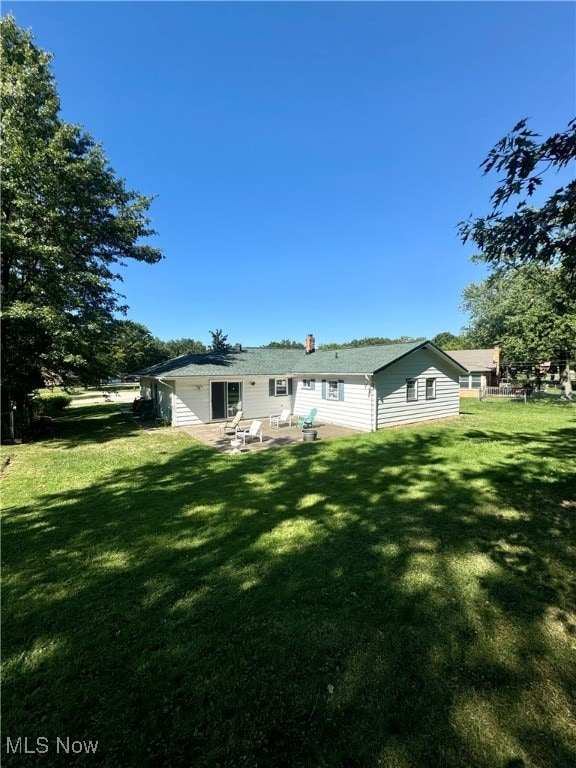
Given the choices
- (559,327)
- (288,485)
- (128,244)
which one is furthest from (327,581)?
(559,327)

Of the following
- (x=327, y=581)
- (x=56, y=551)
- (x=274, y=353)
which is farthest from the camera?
(x=274, y=353)

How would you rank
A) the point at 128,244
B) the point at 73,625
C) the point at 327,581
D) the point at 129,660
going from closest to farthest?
1. the point at 129,660
2. the point at 73,625
3. the point at 327,581
4. the point at 128,244

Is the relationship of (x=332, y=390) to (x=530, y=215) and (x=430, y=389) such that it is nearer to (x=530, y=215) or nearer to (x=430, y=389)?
(x=430, y=389)

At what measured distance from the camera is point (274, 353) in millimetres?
21609

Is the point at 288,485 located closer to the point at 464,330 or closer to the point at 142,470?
the point at 142,470

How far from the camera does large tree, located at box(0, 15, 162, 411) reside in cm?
1122

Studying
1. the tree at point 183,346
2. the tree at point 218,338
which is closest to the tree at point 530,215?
the tree at point 218,338

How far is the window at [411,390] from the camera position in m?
15.3

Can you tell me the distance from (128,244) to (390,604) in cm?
1673

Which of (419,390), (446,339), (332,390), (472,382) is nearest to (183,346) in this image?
(446,339)

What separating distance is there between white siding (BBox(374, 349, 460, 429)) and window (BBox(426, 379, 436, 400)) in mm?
200

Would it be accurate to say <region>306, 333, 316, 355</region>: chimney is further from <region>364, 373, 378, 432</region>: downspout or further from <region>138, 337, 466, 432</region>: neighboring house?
<region>364, 373, 378, 432</region>: downspout

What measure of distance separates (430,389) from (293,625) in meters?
15.0

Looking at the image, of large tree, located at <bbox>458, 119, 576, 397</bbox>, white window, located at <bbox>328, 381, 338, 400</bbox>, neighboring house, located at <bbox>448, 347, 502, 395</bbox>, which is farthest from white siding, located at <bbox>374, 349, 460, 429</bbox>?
neighboring house, located at <bbox>448, 347, 502, 395</bbox>
